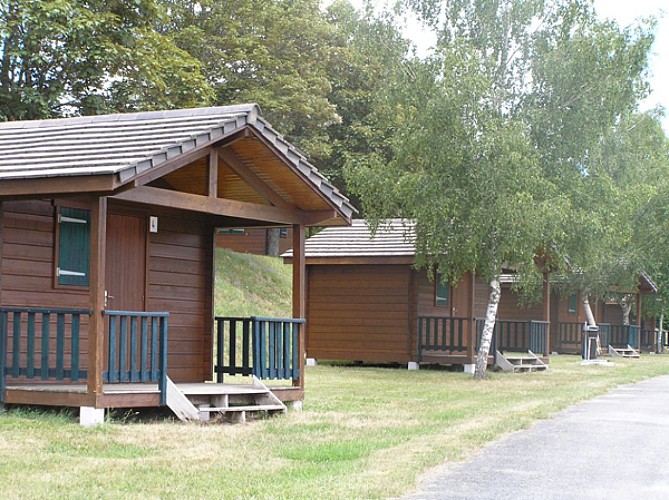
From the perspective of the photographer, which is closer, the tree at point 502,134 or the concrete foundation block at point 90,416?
the concrete foundation block at point 90,416

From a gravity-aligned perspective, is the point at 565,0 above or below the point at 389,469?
above

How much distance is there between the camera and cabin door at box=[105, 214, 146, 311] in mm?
15141

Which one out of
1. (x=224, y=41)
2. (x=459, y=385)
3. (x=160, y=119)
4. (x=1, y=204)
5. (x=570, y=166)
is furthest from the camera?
(x=224, y=41)

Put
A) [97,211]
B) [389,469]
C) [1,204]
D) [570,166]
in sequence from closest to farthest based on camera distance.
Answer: [389,469], [97,211], [1,204], [570,166]

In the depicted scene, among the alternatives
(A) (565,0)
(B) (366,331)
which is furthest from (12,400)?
(A) (565,0)

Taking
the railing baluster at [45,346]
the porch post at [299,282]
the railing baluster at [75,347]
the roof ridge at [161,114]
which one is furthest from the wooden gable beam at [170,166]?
the porch post at [299,282]

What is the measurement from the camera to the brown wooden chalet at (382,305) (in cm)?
2673

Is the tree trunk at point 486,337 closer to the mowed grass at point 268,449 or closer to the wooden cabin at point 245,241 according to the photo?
the mowed grass at point 268,449

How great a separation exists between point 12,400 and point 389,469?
562 centimetres

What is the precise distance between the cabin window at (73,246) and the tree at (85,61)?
14.8 metres

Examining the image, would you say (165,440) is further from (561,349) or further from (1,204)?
(561,349)

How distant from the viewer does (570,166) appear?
25281 mm

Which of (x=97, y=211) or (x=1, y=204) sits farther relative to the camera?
(x=1, y=204)

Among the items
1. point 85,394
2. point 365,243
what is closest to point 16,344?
point 85,394
